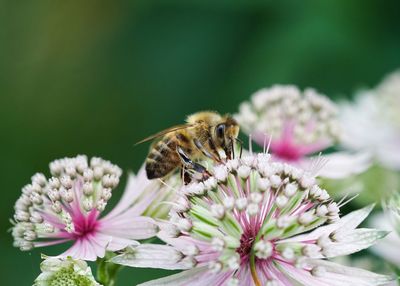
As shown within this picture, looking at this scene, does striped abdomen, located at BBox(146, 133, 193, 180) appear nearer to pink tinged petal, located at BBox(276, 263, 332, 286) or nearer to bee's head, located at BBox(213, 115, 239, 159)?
bee's head, located at BBox(213, 115, 239, 159)

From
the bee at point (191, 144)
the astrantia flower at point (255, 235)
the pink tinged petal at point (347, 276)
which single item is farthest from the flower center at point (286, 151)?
the pink tinged petal at point (347, 276)

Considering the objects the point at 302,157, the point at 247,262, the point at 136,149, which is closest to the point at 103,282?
the point at 247,262

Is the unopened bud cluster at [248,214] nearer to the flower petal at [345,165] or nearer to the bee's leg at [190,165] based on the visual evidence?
the bee's leg at [190,165]

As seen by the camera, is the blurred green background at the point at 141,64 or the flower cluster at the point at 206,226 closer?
the flower cluster at the point at 206,226

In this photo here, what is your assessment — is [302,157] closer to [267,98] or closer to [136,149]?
[267,98]

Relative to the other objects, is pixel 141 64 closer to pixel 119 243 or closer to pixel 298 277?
pixel 119 243

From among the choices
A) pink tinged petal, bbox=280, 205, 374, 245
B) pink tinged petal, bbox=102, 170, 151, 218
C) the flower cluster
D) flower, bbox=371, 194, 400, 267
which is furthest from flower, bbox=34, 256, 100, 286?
flower, bbox=371, 194, 400, 267
